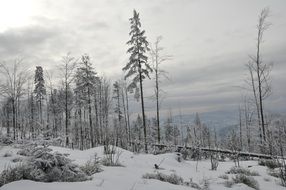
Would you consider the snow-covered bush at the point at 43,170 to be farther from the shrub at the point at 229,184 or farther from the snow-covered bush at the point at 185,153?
the snow-covered bush at the point at 185,153

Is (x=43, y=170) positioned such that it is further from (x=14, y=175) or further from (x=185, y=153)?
(x=185, y=153)

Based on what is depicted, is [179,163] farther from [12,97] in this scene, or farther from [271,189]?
[12,97]

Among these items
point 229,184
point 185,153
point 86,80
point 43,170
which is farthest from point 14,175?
point 86,80

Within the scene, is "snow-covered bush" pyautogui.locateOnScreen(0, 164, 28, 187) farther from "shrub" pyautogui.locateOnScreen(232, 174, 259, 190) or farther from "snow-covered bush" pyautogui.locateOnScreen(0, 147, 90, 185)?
"shrub" pyautogui.locateOnScreen(232, 174, 259, 190)

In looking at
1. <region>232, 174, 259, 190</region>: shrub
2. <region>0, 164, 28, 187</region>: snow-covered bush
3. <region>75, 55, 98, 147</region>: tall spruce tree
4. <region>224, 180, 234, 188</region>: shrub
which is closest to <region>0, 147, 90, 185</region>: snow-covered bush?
<region>0, 164, 28, 187</region>: snow-covered bush

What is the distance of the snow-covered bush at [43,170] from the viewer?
4.94 metres

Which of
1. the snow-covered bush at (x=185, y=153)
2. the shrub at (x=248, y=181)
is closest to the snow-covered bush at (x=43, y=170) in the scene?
the shrub at (x=248, y=181)

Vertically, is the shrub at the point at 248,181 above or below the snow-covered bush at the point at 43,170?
below

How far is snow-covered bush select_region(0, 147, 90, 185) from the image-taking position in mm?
4941

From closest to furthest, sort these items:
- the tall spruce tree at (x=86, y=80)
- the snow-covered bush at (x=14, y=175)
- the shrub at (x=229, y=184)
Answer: the snow-covered bush at (x=14, y=175), the shrub at (x=229, y=184), the tall spruce tree at (x=86, y=80)

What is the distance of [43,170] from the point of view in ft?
16.9

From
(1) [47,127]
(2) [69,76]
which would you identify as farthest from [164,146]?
(2) [69,76]

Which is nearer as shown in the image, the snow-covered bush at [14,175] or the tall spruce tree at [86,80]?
the snow-covered bush at [14,175]

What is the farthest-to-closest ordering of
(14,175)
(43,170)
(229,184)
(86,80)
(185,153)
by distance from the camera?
(86,80)
(185,153)
(229,184)
(43,170)
(14,175)
